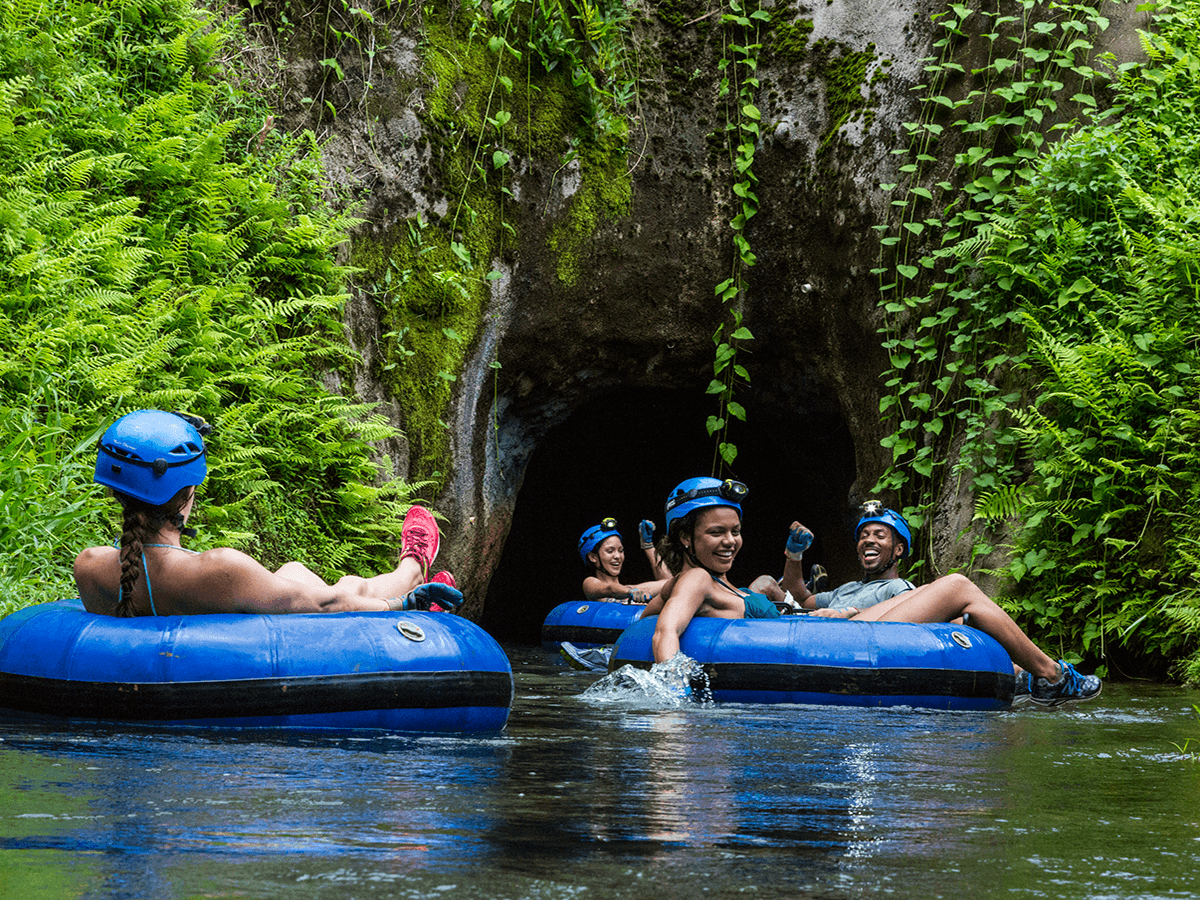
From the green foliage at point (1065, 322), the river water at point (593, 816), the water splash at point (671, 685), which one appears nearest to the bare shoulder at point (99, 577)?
the river water at point (593, 816)

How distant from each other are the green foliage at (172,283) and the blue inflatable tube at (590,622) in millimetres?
2244

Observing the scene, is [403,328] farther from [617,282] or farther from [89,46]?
[89,46]

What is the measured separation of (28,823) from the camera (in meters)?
2.29

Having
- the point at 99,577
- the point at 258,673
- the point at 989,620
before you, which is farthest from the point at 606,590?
the point at 258,673

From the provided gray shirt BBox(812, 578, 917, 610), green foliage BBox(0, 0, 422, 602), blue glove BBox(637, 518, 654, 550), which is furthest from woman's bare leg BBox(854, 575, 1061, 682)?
blue glove BBox(637, 518, 654, 550)

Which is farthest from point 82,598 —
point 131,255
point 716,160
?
point 716,160

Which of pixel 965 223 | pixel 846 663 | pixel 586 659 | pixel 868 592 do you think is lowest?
pixel 586 659

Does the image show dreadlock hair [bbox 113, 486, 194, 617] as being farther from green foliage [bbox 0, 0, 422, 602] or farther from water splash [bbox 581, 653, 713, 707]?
water splash [bbox 581, 653, 713, 707]

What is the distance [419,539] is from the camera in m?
6.07

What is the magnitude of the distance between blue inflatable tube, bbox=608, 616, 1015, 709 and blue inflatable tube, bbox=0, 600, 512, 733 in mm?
1786

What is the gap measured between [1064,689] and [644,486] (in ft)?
35.6

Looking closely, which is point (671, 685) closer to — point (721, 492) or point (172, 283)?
point (721, 492)

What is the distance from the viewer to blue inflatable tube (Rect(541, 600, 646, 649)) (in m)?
10.4

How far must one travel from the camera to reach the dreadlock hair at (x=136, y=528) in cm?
423
